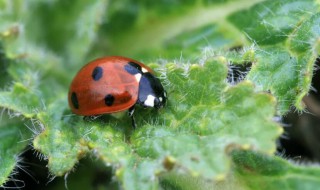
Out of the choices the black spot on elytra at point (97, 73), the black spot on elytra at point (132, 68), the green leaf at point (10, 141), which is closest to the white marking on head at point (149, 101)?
the black spot on elytra at point (132, 68)

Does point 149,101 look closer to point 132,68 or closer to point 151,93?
point 151,93

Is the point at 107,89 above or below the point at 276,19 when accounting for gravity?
below

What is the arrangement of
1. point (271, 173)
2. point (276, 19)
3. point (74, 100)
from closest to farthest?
1. point (271, 173)
2. point (74, 100)
3. point (276, 19)

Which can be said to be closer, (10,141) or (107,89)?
(107,89)

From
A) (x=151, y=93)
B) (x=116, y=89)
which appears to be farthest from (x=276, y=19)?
(x=116, y=89)

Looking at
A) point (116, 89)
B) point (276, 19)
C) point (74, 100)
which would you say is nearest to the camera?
point (116, 89)

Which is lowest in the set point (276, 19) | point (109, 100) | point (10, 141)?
point (10, 141)

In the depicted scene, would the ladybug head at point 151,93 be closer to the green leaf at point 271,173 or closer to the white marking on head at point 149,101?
the white marking on head at point 149,101
